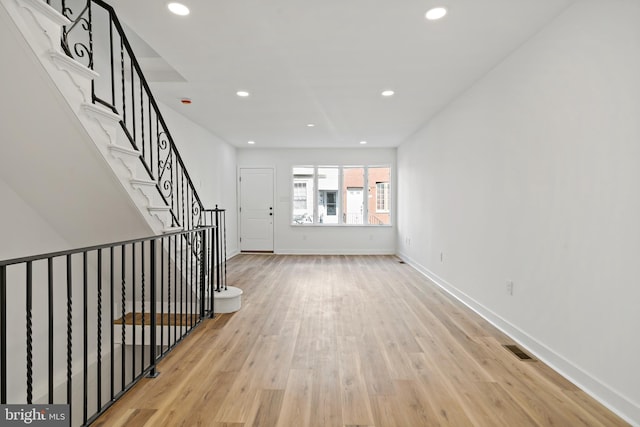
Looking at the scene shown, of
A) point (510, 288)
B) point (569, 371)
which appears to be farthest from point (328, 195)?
point (569, 371)

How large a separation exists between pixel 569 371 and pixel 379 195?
568 cm

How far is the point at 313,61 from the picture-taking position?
2.99 metres

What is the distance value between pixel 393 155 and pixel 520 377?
5881 millimetres

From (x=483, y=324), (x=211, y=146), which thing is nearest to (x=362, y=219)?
(x=211, y=146)

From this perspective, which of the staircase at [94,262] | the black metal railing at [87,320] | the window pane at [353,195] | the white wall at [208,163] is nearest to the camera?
the staircase at [94,262]

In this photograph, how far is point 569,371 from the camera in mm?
2111

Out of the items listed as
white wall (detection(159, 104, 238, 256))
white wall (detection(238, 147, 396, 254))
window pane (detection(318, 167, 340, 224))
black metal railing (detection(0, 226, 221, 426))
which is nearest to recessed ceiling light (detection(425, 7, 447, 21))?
black metal railing (detection(0, 226, 221, 426))

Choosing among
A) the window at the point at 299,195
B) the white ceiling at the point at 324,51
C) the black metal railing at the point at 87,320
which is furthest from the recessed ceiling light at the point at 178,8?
the window at the point at 299,195

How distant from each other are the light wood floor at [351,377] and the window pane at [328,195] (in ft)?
13.6

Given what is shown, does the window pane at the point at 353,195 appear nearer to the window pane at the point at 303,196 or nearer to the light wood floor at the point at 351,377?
the window pane at the point at 303,196

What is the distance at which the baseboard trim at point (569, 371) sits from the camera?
1.71 meters

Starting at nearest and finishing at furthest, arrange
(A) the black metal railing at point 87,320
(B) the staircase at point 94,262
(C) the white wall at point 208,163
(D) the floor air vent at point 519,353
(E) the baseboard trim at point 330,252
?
1. (B) the staircase at point 94,262
2. (A) the black metal railing at point 87,320
3. (D) the floor air vent at point 519,353
4. (C) the white wall at point 208,163
5. (E) the baseboard trim at point 330,252

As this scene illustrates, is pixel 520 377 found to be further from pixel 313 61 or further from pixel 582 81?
pixel 313 61

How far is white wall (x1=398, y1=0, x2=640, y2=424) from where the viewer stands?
5.79 ft
